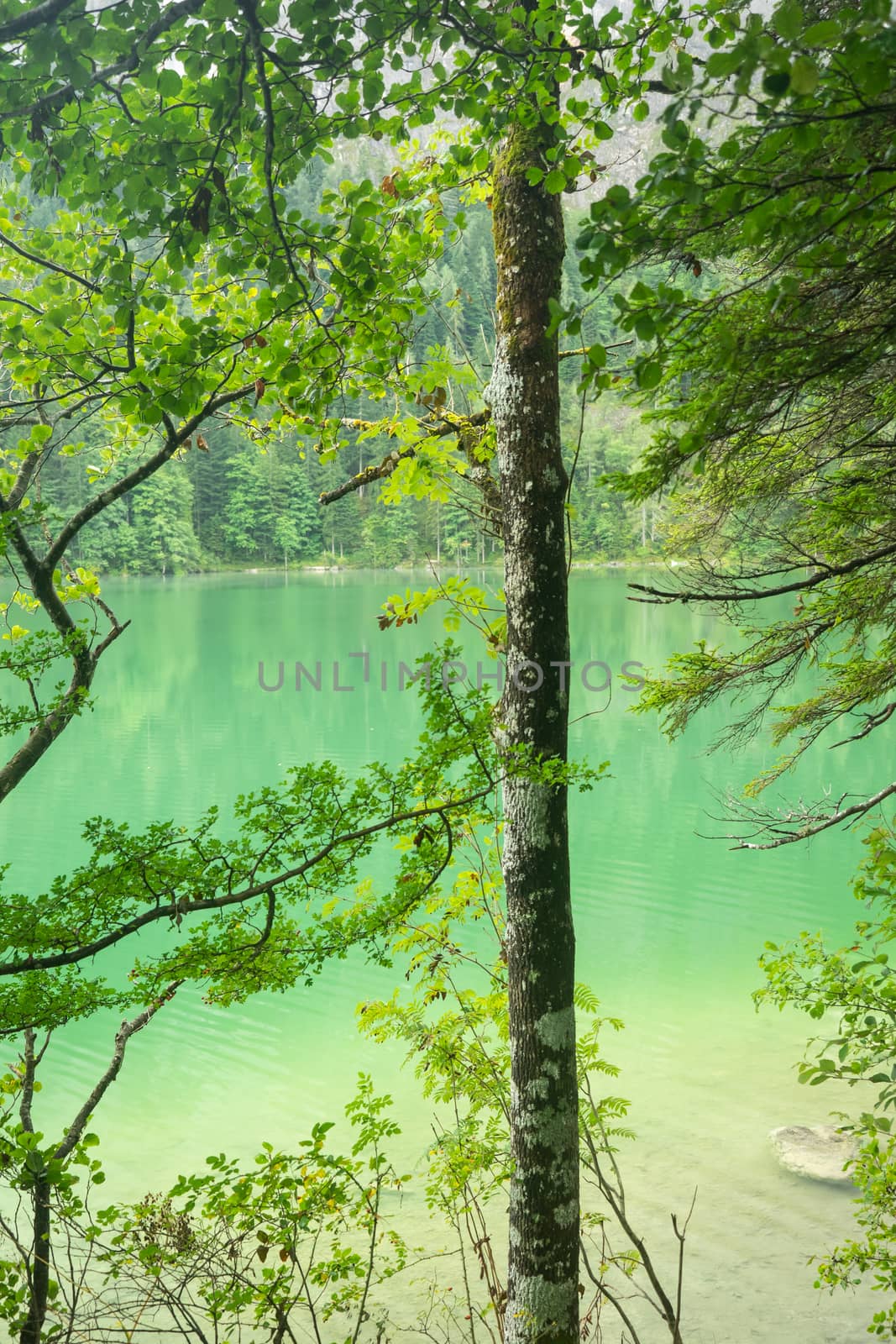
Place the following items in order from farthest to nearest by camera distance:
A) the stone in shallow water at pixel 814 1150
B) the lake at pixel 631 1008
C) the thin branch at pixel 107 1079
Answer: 1. the stone in shallow water at pixel 814 1150
2. the lake at pixel 631 1008
3. the thin branch at pixel 107 1079

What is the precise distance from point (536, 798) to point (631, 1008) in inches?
215

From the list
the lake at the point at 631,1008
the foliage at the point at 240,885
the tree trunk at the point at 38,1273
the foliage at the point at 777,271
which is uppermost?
A: the foliage at the point at 777,271

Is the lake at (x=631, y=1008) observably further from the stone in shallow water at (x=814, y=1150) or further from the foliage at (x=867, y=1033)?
the foliage at (x=867, y=1033)

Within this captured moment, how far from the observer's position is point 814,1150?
5.39m

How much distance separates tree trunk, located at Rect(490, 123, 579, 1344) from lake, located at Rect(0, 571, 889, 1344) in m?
1.54

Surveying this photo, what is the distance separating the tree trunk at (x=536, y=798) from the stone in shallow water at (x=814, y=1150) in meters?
3.11

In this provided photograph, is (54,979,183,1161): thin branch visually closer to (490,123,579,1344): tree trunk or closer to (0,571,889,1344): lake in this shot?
(490,123,579,1344): tree trunk

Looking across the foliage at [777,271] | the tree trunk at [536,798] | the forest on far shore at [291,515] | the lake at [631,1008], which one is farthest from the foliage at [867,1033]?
the forest on far shore at [291,515]

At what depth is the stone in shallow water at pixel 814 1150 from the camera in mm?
5195

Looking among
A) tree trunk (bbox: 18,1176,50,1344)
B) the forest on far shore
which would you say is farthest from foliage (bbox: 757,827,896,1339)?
the forest on far shore

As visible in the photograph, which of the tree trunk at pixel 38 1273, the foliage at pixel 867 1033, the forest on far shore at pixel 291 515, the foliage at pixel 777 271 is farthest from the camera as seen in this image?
the forest on far shore at pixel 291 515

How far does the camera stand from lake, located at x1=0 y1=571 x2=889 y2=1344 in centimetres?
495

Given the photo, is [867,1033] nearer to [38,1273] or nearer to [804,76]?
[38,1273]

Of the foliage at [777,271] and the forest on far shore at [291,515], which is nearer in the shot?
the foliage at [777,271]
